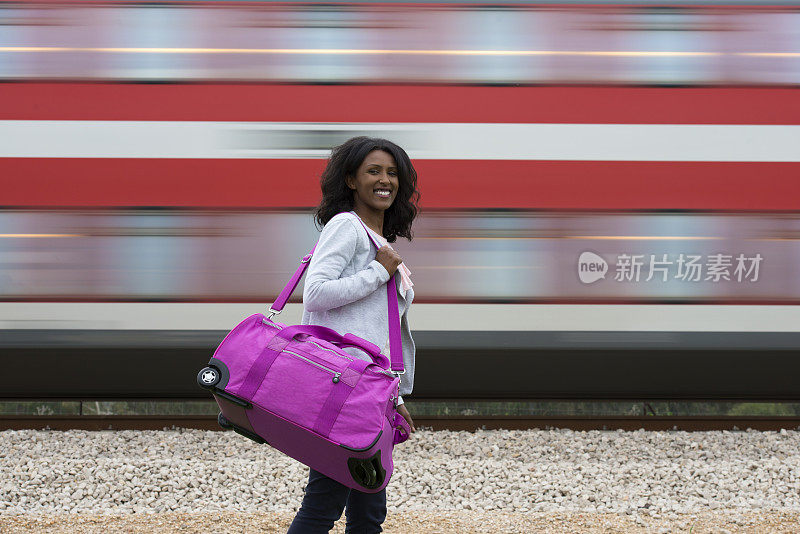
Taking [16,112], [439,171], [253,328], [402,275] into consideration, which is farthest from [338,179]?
[16,112]

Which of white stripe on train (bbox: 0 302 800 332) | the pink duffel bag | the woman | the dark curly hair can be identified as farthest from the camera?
white stripe on train (bbox: 0 302 800 332)

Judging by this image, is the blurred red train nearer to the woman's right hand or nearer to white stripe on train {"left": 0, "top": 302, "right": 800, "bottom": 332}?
white stripe on train {"left": 0, "top": 302, "right": 800, "bottom": 332}

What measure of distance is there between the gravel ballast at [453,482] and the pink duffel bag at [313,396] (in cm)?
134

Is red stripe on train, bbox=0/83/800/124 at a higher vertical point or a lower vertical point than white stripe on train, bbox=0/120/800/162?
higher

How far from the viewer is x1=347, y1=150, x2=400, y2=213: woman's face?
6.31 feet

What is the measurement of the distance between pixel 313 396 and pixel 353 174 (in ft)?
2.07

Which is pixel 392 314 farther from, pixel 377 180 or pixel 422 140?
pixel 422 140

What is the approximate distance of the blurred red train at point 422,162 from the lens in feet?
12.5

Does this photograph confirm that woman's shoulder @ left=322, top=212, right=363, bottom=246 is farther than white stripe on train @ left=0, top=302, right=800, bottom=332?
No

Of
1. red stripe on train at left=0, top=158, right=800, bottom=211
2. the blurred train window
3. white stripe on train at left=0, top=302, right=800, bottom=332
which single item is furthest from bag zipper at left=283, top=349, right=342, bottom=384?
the blurred train window

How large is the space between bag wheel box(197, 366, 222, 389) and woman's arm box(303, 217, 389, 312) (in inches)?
11.2

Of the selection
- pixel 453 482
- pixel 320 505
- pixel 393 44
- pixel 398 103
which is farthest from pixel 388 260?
pixel 393 44

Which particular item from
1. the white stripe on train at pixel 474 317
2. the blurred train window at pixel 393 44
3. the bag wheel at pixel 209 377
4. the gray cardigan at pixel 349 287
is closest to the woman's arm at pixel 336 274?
the gray cardigan at pixel 349 287

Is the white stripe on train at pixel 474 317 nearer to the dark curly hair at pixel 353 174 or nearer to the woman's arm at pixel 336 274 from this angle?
the dark curly hair at pixel 353 174
